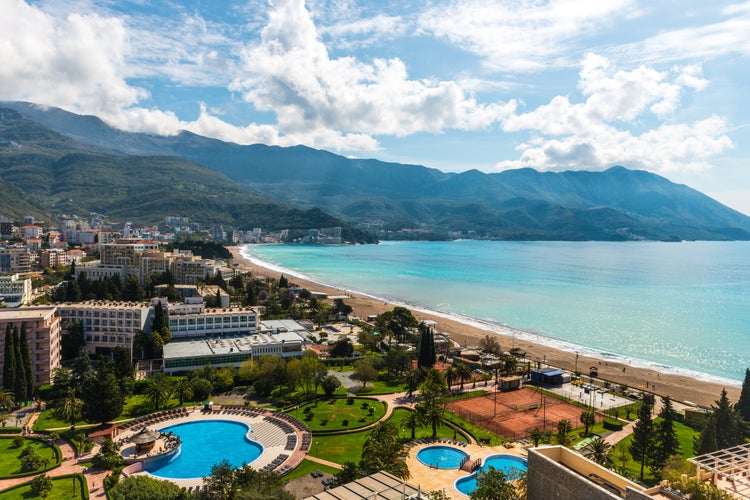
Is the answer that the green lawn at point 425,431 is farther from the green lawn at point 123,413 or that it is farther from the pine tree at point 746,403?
the pine tree at point 746,403

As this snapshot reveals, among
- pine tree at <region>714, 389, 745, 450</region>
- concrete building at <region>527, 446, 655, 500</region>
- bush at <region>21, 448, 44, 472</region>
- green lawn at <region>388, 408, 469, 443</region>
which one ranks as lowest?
green lawn at <region>388, 408, 469, 443</region>

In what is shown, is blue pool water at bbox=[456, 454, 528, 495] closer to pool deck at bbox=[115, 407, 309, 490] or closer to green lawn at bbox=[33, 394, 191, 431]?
pool deck at bbox=[115, 407, 309, 490]

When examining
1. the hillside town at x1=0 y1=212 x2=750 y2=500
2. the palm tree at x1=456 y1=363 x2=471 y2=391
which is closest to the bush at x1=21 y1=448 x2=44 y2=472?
the hillside town at x1=0 y1=212 x2=750 y2=500

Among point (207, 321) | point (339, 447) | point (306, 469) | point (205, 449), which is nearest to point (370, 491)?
point (306, 469)

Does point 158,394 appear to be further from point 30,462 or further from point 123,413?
point 30,462

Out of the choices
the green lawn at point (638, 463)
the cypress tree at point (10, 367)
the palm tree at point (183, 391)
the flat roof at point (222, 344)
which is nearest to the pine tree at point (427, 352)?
the flat roof at point (222, 344)

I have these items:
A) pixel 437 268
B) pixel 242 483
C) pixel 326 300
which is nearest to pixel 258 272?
pixel 326 300
